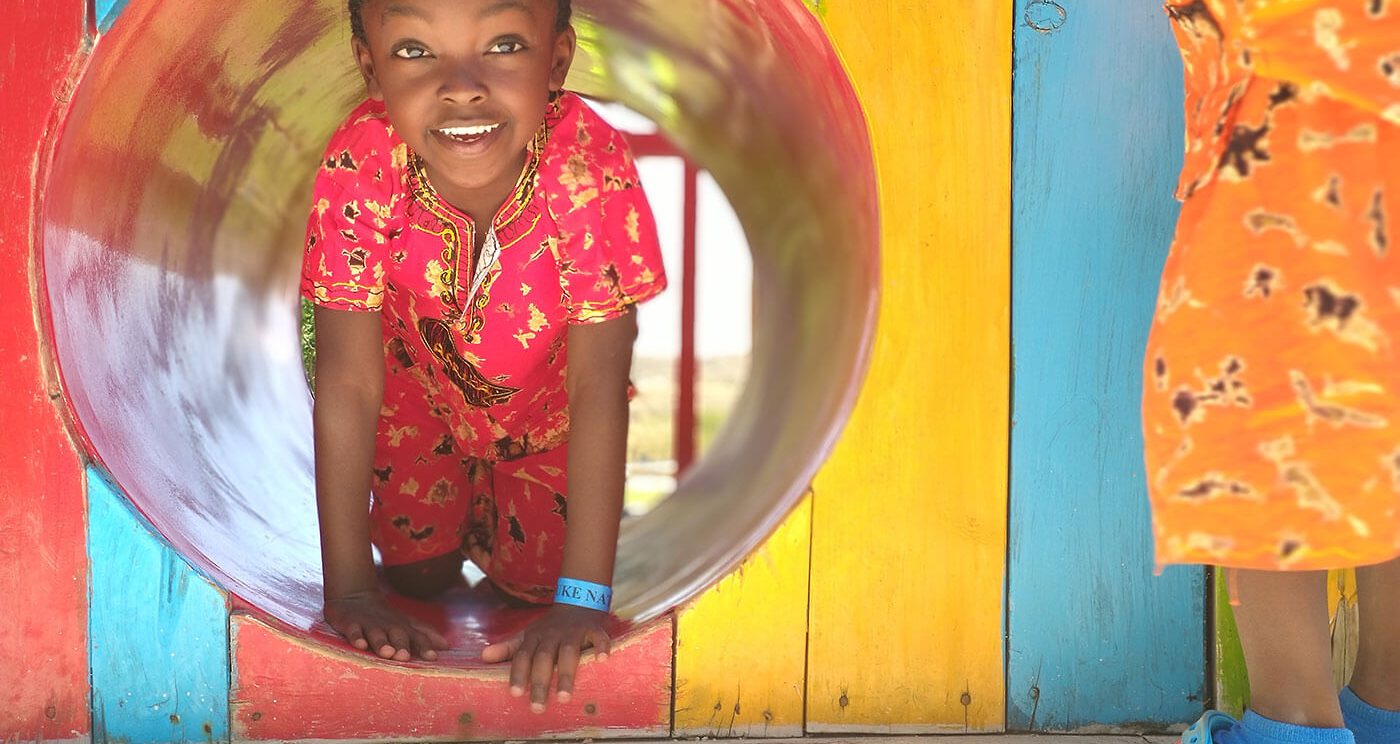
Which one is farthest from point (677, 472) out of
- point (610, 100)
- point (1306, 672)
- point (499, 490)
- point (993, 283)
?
point (1306, 672)

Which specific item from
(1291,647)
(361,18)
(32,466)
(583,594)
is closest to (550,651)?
(583,594)

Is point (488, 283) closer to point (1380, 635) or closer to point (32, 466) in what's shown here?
point (32, 466)

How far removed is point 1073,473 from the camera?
1.92 meters

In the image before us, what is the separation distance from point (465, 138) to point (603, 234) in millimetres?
279

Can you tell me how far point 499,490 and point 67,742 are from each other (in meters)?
1.08

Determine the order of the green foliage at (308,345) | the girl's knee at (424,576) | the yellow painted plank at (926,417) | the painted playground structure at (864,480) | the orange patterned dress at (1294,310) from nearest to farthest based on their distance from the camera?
the orange patterned dress at (1294,310) < the painted playground structure at (864,480) < the yellow painted plank at (926,417) < the girl's knee at (424,576) < the green foliage at (308,345)

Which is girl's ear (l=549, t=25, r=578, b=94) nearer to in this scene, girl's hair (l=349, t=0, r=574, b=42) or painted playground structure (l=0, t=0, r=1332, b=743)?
girl's hair (l=349, t=0, r=574, b=42)

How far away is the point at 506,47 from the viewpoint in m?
2.01

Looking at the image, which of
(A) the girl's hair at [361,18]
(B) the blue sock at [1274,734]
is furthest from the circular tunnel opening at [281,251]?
(B) the blue sock at [1274,734]

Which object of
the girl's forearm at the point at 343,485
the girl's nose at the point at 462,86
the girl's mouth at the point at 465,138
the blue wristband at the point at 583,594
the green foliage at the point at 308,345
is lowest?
the blue wristband at the point at 583,594

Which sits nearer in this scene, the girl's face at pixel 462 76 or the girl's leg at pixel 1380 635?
the girl's leg at pixel 1380 635

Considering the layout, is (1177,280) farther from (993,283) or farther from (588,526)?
(588,526)

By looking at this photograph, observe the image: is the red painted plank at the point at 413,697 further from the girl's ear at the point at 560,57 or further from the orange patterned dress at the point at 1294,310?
the girl's ear at the point at 560,57

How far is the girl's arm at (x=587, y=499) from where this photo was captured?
6.02ft
